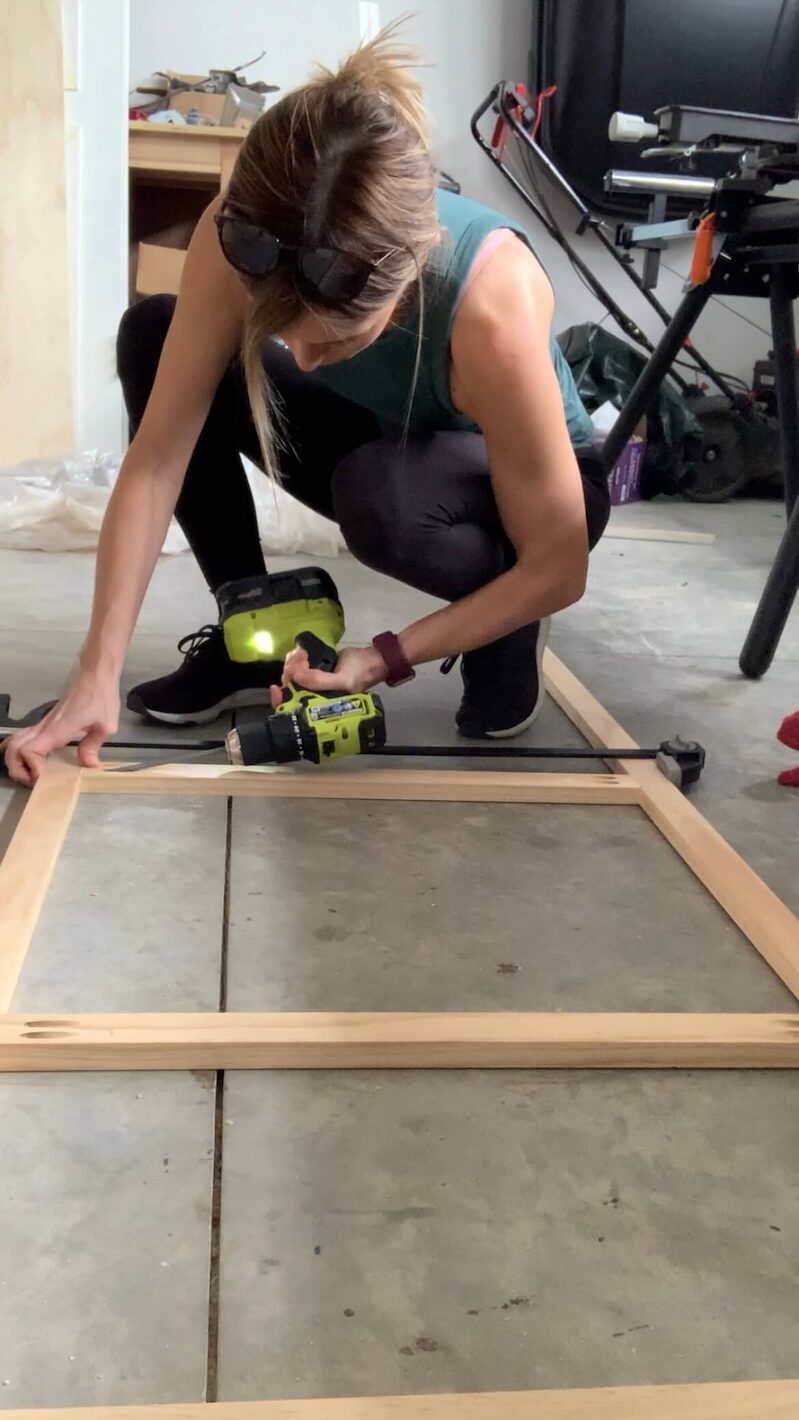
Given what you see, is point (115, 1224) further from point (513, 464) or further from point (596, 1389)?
point (513, 464)

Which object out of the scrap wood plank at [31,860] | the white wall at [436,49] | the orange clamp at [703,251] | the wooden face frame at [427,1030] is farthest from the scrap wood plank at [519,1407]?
the white wall at [436,49]

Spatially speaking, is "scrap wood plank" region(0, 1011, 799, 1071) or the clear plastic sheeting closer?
"scrap wood plank" region(0, 1011, 799, 1071)

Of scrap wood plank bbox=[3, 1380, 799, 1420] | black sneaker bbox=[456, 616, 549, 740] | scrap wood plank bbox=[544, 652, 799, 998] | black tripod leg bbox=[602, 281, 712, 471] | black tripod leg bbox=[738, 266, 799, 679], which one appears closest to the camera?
scrap wood plank bbox=[3, 1380, 799, 1420]

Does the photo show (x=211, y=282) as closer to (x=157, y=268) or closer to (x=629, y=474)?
(x=157, y=268)

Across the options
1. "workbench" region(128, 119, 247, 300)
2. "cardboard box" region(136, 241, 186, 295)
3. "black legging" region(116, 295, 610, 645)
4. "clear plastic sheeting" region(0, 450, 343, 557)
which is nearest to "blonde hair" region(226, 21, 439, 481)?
"black legging" region(116, 295, 610, 645)

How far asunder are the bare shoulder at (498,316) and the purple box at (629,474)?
2395mm

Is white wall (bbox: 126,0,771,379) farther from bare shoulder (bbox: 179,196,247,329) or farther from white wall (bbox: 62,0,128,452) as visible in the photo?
bare shoulder (bbox: 179,196,247,329)

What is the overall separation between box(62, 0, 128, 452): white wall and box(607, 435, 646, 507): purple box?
151 centimetres

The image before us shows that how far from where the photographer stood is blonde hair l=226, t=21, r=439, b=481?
964mm

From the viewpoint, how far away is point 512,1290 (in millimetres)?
704

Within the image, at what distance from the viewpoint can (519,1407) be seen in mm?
602

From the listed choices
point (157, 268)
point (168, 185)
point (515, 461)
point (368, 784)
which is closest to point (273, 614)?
point (368, 784)

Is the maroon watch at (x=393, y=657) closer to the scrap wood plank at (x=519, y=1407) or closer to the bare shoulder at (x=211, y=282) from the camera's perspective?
the bare shoulder at (x=211, y=282)

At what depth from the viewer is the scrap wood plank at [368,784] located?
1308mm
